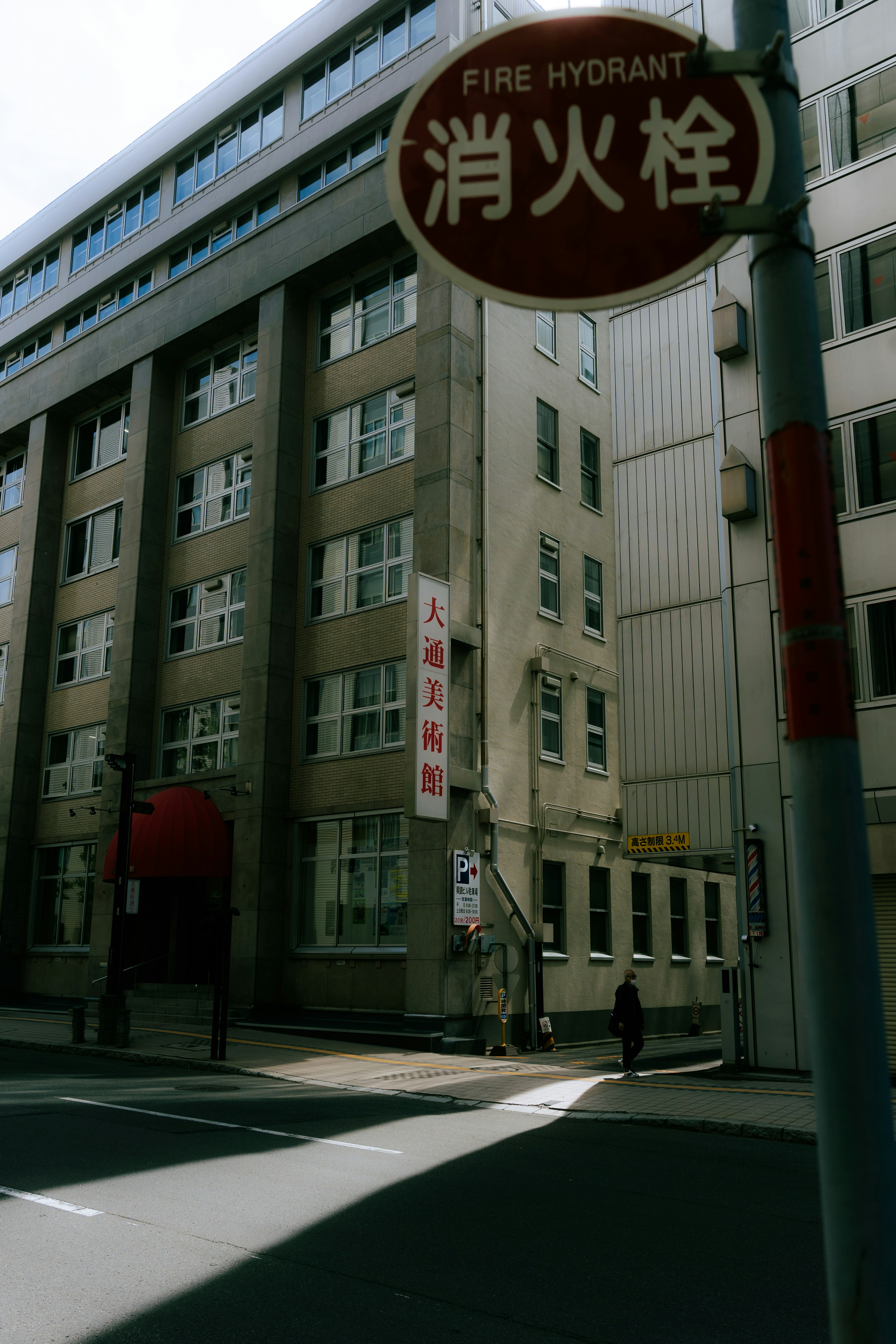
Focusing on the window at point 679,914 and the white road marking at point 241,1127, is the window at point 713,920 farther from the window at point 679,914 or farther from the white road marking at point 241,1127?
the white road marking at point 241,1127

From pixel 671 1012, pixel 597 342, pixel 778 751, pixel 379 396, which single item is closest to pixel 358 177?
pixel 379 396

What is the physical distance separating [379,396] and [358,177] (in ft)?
17.3

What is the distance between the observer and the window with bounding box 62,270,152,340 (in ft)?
108

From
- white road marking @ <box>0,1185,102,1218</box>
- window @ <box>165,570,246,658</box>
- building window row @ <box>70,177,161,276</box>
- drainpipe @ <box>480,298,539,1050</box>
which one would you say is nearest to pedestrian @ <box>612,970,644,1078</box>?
drainpipe @ <box>480,298,539,1050</box>

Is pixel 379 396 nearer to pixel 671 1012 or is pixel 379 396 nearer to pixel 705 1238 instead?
pixel 671 1012

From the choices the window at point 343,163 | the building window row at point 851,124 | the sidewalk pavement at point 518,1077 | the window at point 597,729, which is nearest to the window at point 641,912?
the window at point 597,729

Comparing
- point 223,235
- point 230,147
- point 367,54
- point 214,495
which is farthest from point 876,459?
point 230,147

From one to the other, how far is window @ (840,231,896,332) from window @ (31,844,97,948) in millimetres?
22127

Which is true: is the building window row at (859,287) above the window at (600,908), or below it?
above

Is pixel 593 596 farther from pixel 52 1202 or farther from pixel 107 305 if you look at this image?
pixel 52 1202

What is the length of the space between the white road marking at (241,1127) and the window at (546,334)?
2012cm

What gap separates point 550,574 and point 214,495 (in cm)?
937

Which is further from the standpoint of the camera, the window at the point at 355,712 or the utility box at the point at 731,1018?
the window at the point at 355,712

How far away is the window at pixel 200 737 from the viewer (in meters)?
26.8
